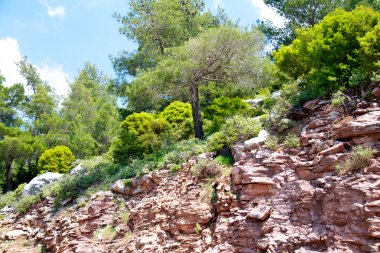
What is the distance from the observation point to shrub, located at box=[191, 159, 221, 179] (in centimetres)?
1011

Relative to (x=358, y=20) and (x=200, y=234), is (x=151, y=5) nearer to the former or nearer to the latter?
(x=358, y=20)

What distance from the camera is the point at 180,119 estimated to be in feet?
51.8

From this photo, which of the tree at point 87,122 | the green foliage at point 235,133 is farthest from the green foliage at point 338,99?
the tree at point 87,122

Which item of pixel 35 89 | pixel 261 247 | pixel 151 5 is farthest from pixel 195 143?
pixel 35 89

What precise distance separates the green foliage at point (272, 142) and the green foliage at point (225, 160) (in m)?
1.30

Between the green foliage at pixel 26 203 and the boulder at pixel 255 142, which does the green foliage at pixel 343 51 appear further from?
the green foliage at pixel 26 203

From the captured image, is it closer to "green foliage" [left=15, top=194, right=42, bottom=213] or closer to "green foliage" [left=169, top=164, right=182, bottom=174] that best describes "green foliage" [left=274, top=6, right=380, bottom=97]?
"green foliage" [left=169, top=164, right=182, bottom=174]

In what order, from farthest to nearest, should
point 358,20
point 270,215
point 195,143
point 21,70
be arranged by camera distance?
point 21,70, point 195,143, point 358,20, point 270,215

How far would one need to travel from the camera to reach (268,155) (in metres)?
9.04

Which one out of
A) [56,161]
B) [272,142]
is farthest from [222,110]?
[56,161]

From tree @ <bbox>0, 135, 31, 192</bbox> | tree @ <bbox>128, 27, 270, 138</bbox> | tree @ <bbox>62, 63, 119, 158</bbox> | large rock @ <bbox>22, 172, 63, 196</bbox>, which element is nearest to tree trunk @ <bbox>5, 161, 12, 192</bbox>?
tree @ <bbox>0, 135, 31, 192</bbox>

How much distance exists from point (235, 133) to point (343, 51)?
3.75 m

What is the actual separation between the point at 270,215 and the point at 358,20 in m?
5.94

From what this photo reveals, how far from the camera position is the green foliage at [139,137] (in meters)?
14.2
